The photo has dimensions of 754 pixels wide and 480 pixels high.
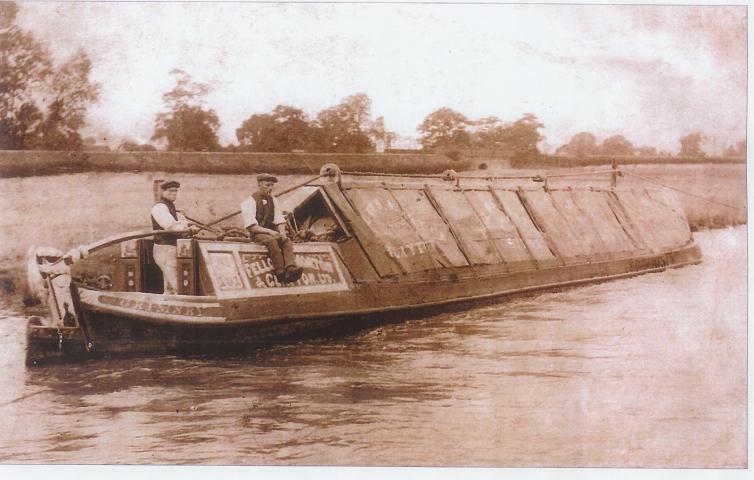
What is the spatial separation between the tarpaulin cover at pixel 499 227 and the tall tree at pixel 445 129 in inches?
28.9

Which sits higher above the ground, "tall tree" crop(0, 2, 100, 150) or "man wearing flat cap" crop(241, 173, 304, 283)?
"tall tree" crop(0, 2, 100, 150)

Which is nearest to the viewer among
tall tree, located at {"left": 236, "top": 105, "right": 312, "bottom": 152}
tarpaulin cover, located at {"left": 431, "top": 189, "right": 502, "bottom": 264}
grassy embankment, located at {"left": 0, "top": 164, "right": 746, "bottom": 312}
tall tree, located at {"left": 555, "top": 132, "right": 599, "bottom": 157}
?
grassy embankment, located at {"left": 0, "top": 164, "right": 746, "bottom": 312}

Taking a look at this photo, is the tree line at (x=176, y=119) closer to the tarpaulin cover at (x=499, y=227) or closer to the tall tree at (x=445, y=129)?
the tall tree at (x=445, y=129)

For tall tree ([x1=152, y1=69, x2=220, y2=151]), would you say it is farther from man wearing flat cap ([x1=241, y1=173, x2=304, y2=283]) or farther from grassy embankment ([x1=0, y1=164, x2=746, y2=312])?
man wearing flat cap ([x1=241, y1=173, x2=304, y2=283])

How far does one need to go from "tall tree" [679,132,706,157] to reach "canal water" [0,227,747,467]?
2.23ft

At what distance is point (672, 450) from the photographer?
5.65m

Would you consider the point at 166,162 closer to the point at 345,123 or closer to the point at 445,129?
the point at 345,123

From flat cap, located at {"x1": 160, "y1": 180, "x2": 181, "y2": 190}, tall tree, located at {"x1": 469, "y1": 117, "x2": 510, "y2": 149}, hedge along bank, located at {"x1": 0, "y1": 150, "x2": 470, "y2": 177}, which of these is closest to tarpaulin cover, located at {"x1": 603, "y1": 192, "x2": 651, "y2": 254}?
tall tree, located at {"x1": 469, "y1": 117, "x2": 510, "y2": 149}

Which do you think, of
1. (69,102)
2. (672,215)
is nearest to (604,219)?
(672,215)

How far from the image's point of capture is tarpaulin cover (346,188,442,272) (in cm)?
610

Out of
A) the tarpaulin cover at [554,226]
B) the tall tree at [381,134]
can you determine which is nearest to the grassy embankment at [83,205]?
the tall tree at [381,134]

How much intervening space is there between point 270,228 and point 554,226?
2700mm

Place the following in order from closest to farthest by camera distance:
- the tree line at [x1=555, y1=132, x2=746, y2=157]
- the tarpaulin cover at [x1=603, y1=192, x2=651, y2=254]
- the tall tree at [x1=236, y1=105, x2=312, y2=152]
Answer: the tall tree at [x1=236, y1=105, x2=312, y2=152] → the tree line at [x1=555, y1=132, x2=746, y2=157] → the tarpaulin cover at [x1=603, y1=192, x2=651, y2=254]

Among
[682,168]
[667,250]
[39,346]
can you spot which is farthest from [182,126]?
[667,250]
